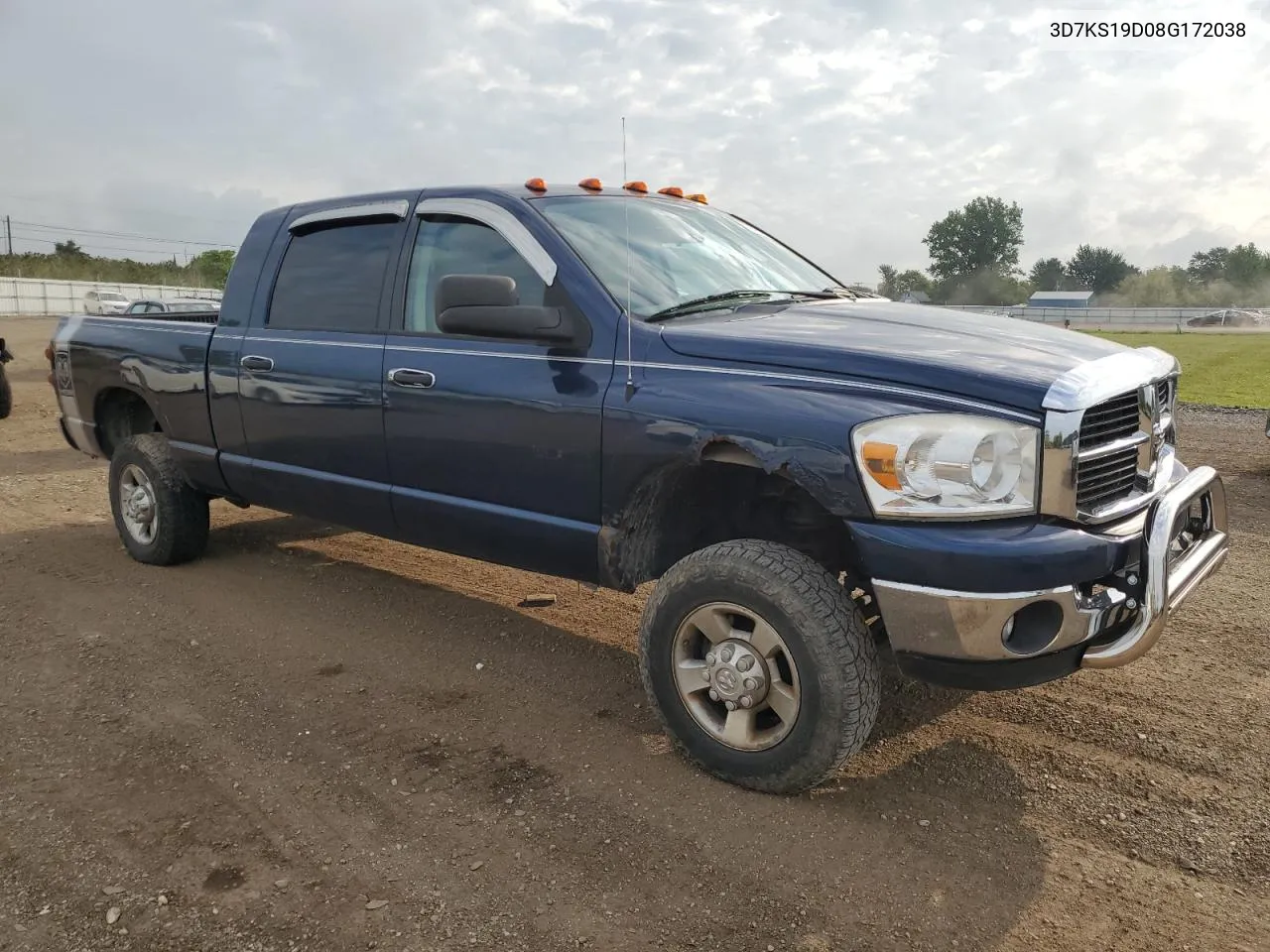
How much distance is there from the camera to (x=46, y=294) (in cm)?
4703

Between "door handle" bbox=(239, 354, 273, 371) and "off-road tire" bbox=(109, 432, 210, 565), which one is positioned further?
"off-road tire" bbox=(109, 432, 210, 565)

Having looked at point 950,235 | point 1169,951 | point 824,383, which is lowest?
point 1169,951

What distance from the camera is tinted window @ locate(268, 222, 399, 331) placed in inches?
175

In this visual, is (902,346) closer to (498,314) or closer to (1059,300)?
(498,314)

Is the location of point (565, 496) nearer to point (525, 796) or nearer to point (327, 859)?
point (525, 796)

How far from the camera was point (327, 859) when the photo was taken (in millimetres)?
2896

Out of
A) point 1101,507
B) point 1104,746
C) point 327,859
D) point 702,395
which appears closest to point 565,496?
point 702,395

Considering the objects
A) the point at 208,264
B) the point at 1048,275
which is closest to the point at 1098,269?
the point at 1048,275

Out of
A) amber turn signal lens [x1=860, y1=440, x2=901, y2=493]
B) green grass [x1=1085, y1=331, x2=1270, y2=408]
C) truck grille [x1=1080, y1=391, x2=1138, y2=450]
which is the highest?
truck grille [x1=1080, y1=391, x2=1138, y2=450]

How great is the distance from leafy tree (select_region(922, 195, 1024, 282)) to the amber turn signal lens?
11562 centimetres

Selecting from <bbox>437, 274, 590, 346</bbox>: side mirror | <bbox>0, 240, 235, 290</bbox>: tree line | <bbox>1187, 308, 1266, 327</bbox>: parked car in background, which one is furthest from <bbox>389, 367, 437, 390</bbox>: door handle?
<bbox>1187, 308, 1266, 327</bbox>: parked car in background

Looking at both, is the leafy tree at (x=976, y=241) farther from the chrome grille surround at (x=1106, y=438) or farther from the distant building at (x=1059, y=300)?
the chrome grille surround at (x=1106, y=438)

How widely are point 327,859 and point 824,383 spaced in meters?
2.05

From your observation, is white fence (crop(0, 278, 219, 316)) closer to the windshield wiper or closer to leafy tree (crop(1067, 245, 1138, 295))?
the windshield wiper
